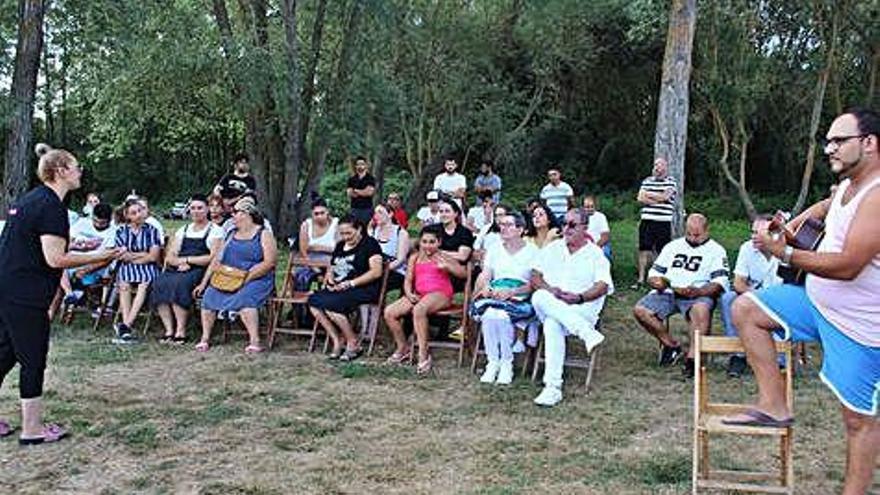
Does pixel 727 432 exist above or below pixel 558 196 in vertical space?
below

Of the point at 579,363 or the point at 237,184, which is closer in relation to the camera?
the point at 579,363

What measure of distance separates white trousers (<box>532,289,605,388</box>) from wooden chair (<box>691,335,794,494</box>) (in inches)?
62.9

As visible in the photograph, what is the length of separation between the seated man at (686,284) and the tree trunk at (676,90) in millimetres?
4489

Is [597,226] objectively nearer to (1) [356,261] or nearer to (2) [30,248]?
(1) [356,261]

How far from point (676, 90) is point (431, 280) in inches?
227

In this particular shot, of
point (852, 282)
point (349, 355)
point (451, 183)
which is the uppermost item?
point (451, 183)

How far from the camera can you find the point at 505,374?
633 cm

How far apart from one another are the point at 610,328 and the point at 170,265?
4130 millimetres

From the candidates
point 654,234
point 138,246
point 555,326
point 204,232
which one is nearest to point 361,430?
point 555,326

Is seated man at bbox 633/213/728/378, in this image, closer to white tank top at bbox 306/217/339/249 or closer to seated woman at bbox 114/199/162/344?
white tank top at bbox 306/217/339/249

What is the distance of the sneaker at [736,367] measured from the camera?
21.3 feet

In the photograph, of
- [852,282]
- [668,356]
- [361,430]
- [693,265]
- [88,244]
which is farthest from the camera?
[88,244]

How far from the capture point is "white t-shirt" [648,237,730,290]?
668 cm

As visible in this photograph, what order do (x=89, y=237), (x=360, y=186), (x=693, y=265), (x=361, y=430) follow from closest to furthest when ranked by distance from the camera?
(x=361, y=430), (x=693, y=265), (x=89, y=237), (x=360, y=186)
